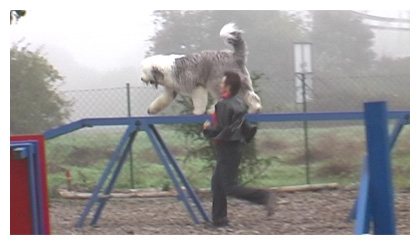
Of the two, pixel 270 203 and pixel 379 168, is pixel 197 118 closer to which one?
pixel 270 203

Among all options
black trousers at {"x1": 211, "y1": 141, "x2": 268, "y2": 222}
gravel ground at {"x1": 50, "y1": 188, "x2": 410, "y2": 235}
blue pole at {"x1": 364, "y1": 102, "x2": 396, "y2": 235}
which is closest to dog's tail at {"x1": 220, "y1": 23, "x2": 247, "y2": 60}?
black trousers at {"x1": 211, "y1": 141, "x2": 268, "y2": 222}

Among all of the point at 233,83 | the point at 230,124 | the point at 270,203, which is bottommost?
the point at 270,203

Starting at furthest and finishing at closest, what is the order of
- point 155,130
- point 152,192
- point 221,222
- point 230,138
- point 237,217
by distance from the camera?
point 152,192 < point 237,217 < point 155,130 < point 221,222 < point 230,138

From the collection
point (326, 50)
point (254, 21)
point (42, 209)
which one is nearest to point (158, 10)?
point (254, 21)

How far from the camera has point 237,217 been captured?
8055mm

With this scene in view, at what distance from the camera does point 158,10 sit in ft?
33.5

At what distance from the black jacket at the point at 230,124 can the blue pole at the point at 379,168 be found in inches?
71.3

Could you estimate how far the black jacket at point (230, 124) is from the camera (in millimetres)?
7059

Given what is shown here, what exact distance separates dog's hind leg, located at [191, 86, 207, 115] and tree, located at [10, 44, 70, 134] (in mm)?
2546

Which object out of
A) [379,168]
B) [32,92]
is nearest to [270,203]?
[379,168]

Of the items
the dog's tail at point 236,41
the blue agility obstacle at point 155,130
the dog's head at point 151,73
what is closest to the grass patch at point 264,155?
the dog's head at point 151,73

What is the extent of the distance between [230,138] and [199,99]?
53.8 inches

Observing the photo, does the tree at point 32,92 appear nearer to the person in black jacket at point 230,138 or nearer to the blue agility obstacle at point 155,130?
the blue agility obstacle at point 155,130

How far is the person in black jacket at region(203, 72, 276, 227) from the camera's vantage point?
709cm
